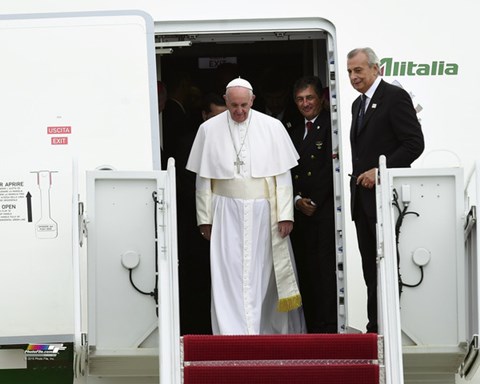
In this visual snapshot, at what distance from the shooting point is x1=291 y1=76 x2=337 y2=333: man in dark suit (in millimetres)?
8508

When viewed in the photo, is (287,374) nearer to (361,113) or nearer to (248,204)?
(248,204)

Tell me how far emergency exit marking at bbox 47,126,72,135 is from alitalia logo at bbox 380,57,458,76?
2.03m

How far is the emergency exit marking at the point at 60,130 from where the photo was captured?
7.80 meters

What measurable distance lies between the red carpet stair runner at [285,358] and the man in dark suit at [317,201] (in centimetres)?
140

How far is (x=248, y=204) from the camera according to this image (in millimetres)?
8219

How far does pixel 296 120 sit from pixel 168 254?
311 cm

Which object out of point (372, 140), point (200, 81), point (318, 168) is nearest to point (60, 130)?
point (318, 168)

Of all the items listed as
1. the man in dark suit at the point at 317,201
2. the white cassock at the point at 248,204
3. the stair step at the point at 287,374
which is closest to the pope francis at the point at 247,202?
the white cassock at the point at 248,204

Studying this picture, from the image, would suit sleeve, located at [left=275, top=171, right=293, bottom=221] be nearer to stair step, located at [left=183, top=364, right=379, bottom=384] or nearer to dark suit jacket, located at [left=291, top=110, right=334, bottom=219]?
dark suit jacket, located at [left=291, top=110, right=334, bottom=219]

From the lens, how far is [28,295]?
775 centimetres

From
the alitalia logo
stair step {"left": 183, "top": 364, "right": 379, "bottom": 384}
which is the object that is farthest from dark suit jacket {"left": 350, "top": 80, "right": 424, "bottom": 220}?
stair step {"left": 183, "top": 364, "right": 379, "bottom": 384}

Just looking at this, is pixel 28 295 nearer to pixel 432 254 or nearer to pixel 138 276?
pixel 138 276

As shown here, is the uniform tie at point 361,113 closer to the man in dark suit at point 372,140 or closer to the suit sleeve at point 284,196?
the man in dark suit at point 372,140

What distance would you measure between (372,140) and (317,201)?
93cm
